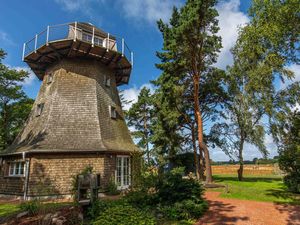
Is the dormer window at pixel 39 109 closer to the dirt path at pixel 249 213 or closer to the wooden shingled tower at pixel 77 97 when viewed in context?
the wooden shingled tower at pixel 77 97

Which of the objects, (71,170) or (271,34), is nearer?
(271,34)

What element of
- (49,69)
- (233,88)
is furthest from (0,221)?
(233,88)

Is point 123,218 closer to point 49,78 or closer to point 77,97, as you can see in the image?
point 77,97

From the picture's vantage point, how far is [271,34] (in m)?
11.1

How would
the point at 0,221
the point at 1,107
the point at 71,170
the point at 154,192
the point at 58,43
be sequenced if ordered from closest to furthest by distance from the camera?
the point at 0,221 < the point at 154,192 < the point at 71,170 < the point at 58,43 < the point at 1,107

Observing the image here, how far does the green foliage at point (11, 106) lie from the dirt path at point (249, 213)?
20.6 meters

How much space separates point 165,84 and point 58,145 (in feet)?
34.0

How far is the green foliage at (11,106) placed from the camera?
2156 centimetres

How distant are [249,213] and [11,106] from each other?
23496 mm

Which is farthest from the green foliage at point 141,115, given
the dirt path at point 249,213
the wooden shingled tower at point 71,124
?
the dirt path at point 249,213

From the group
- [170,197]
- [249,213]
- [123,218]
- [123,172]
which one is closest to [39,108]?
[123,172]

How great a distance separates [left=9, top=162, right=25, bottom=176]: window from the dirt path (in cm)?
1146

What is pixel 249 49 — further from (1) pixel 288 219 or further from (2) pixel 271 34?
(1) pixel 288 219

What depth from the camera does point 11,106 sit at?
909 inches
